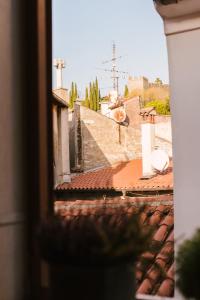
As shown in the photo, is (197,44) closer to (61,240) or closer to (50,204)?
(50,204)

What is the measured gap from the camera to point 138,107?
16.9 metres

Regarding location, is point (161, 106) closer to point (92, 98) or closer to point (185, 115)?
point (92, 98)

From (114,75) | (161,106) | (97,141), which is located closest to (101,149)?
(97,141)

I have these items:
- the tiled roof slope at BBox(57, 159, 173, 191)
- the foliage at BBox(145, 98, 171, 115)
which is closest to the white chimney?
the tiled roof slope at BBox(57, 159, 173, 191)

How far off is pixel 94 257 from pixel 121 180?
11.6 metres

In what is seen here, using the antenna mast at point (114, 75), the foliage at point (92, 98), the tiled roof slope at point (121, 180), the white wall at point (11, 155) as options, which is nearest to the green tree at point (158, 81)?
the antenna mast at point (114, 75)

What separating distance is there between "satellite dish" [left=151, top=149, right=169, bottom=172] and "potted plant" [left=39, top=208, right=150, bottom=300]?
29.7ft

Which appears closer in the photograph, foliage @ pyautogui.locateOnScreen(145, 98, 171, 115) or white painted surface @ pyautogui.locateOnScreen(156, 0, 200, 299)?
white painted surface @ pyautogui.locateOnScreen(156, 0, 200, 299)

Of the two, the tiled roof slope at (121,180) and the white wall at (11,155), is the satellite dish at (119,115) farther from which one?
the white wall at (11,155)

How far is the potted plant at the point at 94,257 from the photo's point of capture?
1.14 meters

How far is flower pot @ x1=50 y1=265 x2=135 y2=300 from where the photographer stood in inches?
45.1

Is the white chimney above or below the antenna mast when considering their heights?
below

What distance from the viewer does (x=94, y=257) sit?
113cm

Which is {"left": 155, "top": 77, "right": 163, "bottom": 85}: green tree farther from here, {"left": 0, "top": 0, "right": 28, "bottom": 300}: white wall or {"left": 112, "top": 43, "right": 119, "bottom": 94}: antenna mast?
{"left": 0, "top": 0, "right": 28, "bottom": 300}: white wall
